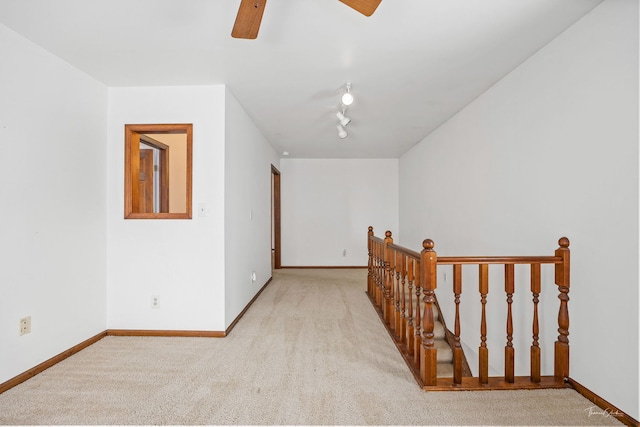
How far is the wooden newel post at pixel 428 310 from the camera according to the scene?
6.47 feet

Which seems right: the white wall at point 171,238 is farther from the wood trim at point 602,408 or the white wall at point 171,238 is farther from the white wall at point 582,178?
the wood trim at point 602,408

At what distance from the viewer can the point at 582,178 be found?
1.95 m

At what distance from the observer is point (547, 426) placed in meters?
1.66

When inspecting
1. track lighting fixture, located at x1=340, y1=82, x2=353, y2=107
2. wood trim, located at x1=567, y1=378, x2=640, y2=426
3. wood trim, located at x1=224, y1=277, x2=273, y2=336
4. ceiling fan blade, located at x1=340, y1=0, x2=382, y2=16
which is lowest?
wood trim, located at x1=224, y1=277, x2=273, y2=336

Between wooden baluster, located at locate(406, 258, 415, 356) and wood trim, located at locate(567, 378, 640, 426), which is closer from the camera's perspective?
wood trim, located at locate(567, 378, 640, 426)

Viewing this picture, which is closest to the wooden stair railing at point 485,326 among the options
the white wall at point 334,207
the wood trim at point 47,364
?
the wood trim at point 47,364

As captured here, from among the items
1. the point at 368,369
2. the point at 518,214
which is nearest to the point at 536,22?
the point at 518,214

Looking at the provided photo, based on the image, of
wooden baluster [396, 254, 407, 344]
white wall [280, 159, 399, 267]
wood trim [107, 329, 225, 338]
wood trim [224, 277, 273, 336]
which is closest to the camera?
wooden baluster [396, 254, 407, 344]

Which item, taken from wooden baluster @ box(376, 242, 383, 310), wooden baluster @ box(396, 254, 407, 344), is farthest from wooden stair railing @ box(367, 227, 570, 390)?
wooden baluster @ box(376, 242, 383, 310)

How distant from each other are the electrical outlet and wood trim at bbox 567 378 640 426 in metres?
3.37

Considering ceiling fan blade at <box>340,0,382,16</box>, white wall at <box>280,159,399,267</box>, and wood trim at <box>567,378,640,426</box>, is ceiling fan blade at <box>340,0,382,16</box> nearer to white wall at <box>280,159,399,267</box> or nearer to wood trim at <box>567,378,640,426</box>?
wood trim at <box>567,378,640,426</box>

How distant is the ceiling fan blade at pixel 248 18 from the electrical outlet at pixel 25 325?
2.23 metres

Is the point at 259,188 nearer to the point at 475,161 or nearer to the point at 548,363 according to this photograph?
the point at 475,161

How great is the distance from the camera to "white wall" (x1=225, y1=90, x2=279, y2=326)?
3.09 meters
